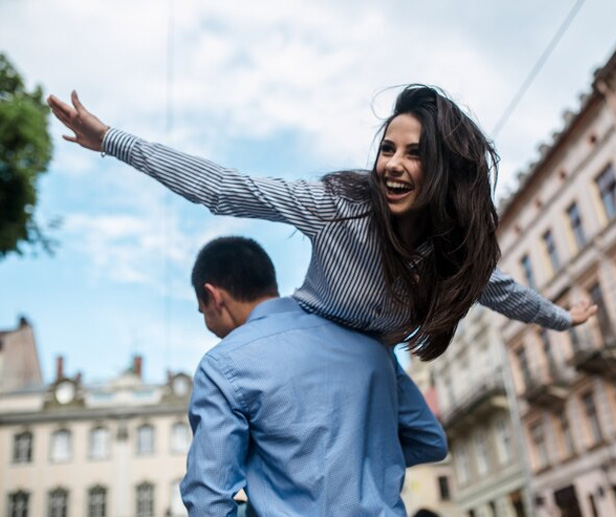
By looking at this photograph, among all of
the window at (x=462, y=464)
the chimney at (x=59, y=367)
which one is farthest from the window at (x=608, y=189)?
the chimney at (x=59, y=367)

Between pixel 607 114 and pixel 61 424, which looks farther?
pixel 61 424

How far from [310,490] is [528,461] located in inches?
1111

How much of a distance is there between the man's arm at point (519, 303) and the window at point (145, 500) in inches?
1530

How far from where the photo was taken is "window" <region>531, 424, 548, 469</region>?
27025 mm

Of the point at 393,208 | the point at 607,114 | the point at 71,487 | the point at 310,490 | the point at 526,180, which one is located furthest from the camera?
the point at 71,487

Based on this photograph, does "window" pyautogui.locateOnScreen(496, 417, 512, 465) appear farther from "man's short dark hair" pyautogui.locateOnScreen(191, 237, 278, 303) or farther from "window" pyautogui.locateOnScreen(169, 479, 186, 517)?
"man's short dark hair" pyautogui.locateOnScreen(191, 237, 278, 303)

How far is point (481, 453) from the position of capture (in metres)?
33.0

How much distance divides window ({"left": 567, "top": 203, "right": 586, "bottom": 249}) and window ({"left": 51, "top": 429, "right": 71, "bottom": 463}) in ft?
89.9

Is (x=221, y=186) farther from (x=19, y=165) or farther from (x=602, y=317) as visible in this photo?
(x=602, y=317)

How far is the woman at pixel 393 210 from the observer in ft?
6.50

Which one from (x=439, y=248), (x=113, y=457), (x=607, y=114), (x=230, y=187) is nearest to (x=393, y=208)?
(x=439, y=248)

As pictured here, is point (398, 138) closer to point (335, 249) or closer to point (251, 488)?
point (335, 249)

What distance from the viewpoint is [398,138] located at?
209cm

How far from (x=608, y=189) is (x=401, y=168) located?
21462 millimetres
